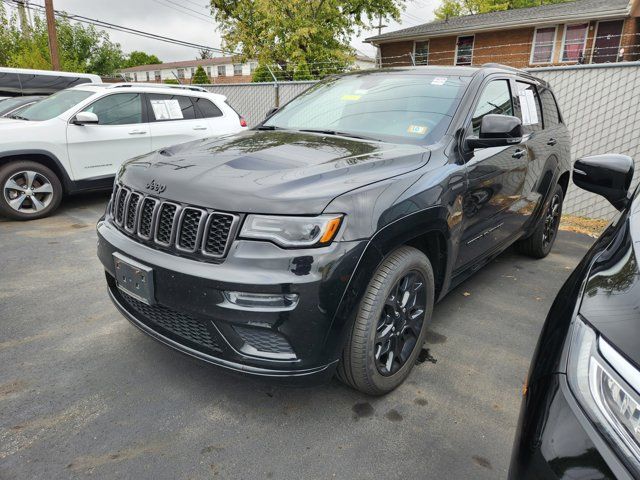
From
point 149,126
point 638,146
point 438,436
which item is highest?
point 149,126

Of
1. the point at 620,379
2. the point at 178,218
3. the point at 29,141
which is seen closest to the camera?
the point at 620,379

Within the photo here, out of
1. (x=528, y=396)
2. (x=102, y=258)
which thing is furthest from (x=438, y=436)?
(x=102, y=258)

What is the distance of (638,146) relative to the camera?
6180mm

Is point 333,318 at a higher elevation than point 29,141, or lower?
lower

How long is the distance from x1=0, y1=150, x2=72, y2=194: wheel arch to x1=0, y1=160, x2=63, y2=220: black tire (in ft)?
0.20

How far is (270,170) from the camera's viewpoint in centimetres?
212

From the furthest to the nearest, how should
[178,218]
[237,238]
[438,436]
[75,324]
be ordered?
[75,324] < [438,436] < [178,218] < [237,238]

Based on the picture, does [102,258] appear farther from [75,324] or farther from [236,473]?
[236,473]

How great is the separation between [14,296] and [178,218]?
2.36m

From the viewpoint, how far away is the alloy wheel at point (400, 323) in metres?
2.24

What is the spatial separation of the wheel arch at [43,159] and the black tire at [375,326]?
17.2 feet

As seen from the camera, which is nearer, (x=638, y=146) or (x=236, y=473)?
(x=236, y=473)

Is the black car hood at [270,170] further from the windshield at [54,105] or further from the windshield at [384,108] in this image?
the windshield at [54,105]

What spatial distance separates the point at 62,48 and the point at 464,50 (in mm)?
34602
